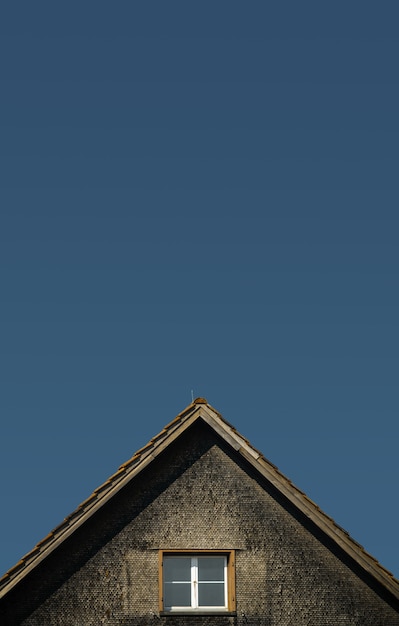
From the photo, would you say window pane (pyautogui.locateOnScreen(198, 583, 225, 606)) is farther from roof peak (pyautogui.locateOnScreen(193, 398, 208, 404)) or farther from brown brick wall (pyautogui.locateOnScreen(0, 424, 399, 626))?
roof peak (pyautogui.locateOnScreen(193, 398, 208, 404))

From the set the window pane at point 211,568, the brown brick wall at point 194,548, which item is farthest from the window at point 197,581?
the brown brick wall at point 194,548

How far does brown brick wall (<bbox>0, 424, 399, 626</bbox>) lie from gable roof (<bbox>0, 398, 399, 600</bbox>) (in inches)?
10.0

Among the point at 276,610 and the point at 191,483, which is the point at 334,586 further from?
the point at 191,483

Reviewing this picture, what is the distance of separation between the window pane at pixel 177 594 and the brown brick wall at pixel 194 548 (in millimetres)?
245

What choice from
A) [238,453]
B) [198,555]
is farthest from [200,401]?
[198,555]

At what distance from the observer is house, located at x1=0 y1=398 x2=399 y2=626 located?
24.2 metres

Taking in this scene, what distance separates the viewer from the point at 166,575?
24734 millimetres

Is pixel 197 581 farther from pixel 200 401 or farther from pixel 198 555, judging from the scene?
pixel 200 401

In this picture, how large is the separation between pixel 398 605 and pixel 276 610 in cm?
239

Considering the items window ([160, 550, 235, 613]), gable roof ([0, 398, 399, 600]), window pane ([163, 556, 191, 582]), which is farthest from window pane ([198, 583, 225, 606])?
gable roof ([0, 398, 399, 600])

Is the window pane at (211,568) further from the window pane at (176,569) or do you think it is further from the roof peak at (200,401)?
the roof peak at (200,401)

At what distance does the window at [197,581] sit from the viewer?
24516mm

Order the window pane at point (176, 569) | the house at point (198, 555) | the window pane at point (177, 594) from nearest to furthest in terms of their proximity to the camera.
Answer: the house at point (198, 555)
the window pane at point (177, 594)
the window pane at point (176, 569)

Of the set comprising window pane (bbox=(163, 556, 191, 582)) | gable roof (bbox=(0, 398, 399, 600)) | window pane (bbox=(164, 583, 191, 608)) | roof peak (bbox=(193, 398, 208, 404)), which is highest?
roof peak (bbox=(193, 398, 208, 404))
